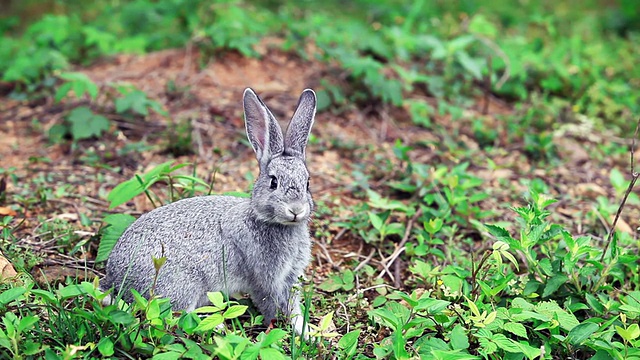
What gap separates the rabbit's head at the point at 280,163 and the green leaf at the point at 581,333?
4.96 feet

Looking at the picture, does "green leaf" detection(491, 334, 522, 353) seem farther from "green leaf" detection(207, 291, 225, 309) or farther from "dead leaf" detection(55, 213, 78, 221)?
"dead leaf" detection(55, 213, 78, 221)

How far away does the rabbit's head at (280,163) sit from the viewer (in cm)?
385

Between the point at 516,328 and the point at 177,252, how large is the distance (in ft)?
6.04

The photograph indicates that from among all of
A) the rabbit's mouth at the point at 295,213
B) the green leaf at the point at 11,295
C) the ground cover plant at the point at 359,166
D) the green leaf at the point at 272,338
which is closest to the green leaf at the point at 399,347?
the ground cover plant at the point at 359,166

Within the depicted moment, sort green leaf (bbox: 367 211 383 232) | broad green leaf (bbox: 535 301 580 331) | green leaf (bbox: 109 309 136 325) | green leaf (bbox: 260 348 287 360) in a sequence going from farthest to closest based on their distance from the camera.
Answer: green leaf (bbox: 367 211 383 232) < broad green leaf (bbox: 535 301 580 331) < green leaf (bbox: 109 309 136 325) < green leaf (bbox: 260 348 287 360)

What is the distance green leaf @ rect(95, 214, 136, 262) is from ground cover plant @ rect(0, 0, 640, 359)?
0.01m

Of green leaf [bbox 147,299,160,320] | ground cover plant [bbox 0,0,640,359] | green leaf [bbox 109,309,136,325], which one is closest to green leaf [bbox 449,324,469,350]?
ground cover plant [bbox 0,0,640,359]

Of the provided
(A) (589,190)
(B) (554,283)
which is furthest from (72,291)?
(A) (589,190)

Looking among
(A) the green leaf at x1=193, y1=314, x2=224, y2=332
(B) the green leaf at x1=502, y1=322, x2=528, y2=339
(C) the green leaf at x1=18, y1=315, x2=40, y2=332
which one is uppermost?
(C) the green leaf at x1=18, y1=315, x2=40, y2=332

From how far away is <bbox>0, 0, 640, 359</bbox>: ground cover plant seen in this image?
355 cm

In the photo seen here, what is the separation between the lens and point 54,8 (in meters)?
9.09

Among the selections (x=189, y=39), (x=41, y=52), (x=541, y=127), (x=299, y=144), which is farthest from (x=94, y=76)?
(x=541, y=127)

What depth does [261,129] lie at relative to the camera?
13.5 ft

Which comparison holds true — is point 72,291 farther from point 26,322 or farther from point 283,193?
point 283,193
